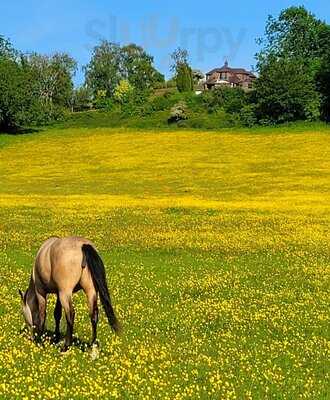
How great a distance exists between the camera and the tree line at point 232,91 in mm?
101375

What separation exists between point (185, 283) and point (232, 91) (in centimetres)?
9876

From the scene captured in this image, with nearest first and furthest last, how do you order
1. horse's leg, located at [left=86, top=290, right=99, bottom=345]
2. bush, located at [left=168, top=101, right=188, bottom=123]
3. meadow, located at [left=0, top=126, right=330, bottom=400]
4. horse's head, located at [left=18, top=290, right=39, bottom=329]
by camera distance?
meadow, located at [left=0, top=126, right=330, bottom=400] < horse's leg, located at [left=86, top=290, right=99, bottom=345] < horse's head, located at [left=18, top=290, right=39, bottom=329] < bush, located at [left=168, top=101, right=188, bottom=123]

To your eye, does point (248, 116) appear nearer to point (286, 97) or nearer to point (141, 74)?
point (286, 97)

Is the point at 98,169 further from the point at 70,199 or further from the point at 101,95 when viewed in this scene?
the point at 101,95

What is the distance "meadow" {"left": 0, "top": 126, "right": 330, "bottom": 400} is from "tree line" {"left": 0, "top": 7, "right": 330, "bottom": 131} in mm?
37578

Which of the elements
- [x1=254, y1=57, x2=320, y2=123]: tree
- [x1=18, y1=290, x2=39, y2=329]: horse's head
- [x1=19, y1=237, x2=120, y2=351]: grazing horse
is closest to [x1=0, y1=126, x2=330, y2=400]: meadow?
[x1=18, y1=290, x2=39, y2=329]: horse's head

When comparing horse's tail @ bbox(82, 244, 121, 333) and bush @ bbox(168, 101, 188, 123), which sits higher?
horse's tail @ bbox(82, 244, 121, 333)

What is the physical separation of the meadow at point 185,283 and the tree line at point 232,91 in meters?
37.6

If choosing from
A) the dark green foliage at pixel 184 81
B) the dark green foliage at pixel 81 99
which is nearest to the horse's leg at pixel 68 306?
the dark green foliage at pixel 184 81

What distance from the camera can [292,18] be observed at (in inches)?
5778

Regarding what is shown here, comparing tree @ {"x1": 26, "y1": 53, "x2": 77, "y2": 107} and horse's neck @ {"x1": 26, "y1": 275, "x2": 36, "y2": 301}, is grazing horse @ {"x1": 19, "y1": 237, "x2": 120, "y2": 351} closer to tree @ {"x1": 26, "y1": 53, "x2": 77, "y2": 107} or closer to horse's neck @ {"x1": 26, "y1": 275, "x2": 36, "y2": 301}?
horse's neck @ {"x1": 26, "y1": 275, "x2": 36, "y2": 301}

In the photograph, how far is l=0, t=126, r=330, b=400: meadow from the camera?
39.4 ft

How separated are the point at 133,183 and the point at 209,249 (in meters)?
33.8

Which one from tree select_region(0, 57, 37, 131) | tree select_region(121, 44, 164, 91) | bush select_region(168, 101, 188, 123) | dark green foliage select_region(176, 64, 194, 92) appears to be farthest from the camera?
tree select_region(121, 44, 164, 91)
